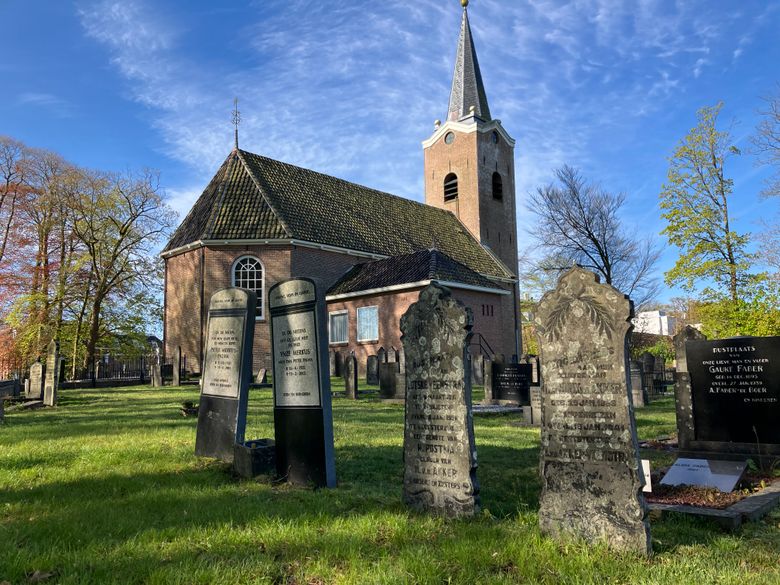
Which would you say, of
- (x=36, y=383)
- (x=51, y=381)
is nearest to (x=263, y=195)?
(x=36, y=383)

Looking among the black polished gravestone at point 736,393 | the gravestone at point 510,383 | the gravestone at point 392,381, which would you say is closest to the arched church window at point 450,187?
the gravestone at point 510,383

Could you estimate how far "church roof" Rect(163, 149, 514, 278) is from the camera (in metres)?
26.3

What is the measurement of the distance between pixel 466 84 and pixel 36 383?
31375 mm

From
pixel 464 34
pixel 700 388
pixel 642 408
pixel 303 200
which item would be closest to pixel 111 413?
pixel 700 388

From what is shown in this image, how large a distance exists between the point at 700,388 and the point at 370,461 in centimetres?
480

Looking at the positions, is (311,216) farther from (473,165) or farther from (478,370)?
(473,165)

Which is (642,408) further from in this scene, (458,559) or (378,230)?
(378,230)

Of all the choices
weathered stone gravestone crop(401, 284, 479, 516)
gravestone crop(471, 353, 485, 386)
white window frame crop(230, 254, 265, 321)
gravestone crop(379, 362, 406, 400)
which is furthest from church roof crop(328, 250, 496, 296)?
weathered stone gravestone crop(401, 284, 479, 516)

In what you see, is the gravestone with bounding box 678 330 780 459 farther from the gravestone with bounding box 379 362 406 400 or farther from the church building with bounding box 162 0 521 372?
the church building with bounding box 162 0 521 372

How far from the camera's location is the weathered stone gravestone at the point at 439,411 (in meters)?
4.93

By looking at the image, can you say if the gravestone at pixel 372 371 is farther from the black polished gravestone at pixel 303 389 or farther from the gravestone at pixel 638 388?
the black polished gravestone at pixel 303 389

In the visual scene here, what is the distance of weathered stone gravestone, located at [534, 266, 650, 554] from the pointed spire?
34.7 m

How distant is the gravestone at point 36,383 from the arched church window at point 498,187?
28.9 m

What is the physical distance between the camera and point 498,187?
127 feet
